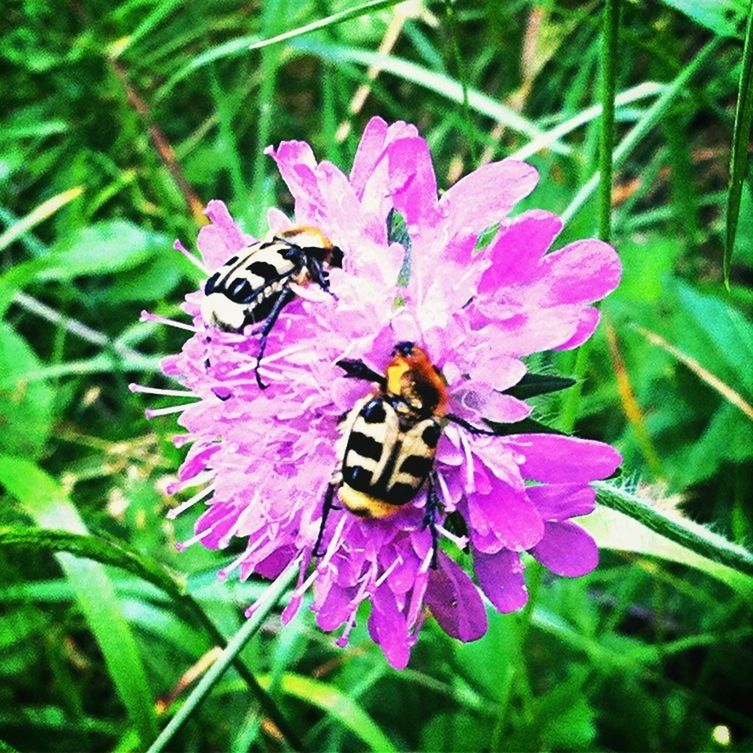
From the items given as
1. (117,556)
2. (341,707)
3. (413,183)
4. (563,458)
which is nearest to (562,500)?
(563,458)

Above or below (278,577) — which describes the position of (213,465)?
above

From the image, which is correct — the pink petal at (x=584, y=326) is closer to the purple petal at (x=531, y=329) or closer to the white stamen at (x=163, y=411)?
the purple petal at (x=531, y=329)

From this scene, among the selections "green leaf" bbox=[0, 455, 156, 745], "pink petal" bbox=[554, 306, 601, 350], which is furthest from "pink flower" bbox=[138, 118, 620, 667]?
"green leaf" bbox=[0, 455, 156, 745]

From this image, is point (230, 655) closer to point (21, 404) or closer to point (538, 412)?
point (538, 412)

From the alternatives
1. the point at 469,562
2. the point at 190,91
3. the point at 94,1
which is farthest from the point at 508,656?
the point at 94,1

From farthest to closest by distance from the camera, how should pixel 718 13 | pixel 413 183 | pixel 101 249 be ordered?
pixel 101 249 < pixel 718 13 < pixel 413 183

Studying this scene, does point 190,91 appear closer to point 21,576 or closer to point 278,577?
point 21,576

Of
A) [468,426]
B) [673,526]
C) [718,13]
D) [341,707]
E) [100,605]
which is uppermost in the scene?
[718,13]

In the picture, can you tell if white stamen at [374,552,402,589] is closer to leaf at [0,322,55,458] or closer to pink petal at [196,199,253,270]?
pink petal at [196,199,253,270]

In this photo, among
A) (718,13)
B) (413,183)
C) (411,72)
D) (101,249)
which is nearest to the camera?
(413,183)
